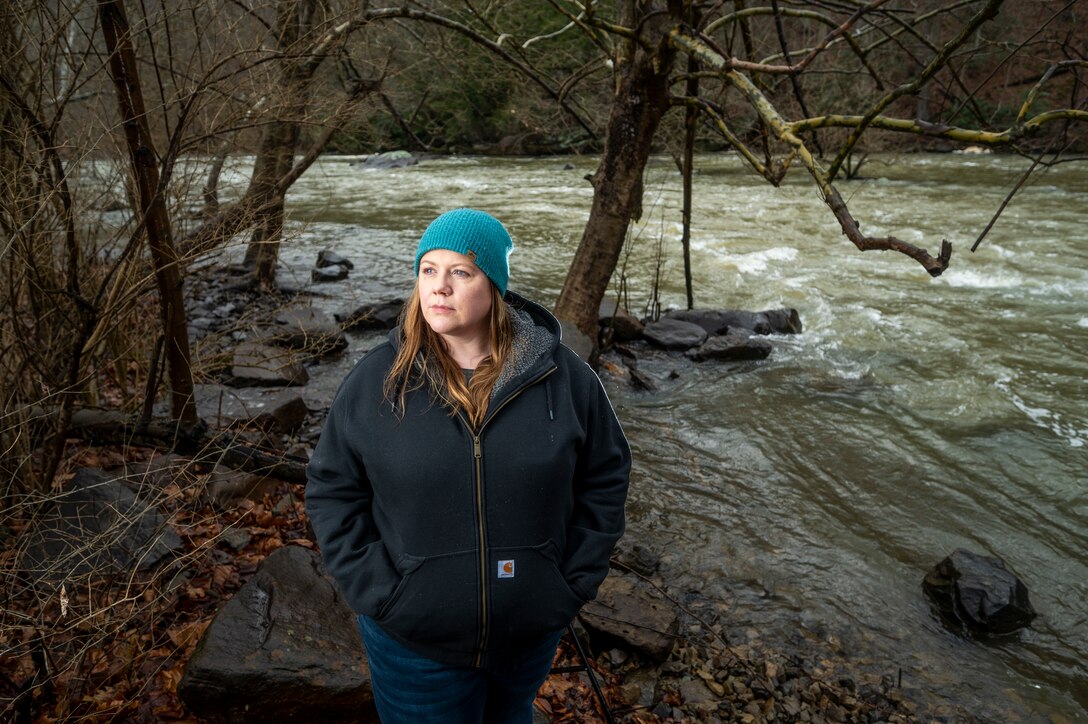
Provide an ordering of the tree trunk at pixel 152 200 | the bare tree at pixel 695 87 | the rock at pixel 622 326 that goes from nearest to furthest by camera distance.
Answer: the tree trunk at pixel 152 200 → the bare tree at pixel 695 87 → the rock at pixel 622 326

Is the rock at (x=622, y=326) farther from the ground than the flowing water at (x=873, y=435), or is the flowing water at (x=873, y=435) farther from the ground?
the rock at (x=622, y=326)

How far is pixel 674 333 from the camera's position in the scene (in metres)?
9.22

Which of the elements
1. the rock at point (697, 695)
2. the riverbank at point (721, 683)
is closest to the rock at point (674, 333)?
the riverbank at point (721, 683)

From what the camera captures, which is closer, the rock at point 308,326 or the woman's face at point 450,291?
the woman's face at point 450,291

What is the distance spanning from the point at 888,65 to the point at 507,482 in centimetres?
2526

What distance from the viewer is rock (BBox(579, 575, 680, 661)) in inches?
151

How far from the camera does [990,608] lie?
4.37 m

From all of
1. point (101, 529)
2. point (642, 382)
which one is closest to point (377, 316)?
point (642, 382)

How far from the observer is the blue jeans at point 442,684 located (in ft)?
6.64

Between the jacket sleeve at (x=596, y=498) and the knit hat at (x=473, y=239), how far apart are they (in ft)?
1.32

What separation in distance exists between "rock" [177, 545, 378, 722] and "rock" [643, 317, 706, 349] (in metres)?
6.35

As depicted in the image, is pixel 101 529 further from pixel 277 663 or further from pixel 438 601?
pixel 438 601

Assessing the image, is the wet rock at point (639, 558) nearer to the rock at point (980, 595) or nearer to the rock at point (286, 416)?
the rock at point (980, 595)

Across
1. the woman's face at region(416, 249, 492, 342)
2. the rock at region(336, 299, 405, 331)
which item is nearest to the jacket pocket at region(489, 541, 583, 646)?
the woman's face at region(416, 249, 492, 342)
